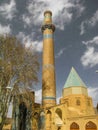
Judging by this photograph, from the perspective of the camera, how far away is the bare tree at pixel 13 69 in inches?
781

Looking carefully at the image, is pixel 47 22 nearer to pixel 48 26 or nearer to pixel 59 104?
pixel 48 26

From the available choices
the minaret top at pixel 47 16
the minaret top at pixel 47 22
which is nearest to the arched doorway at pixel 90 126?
the minaret top at pixel 47 22

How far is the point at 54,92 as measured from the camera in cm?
3556

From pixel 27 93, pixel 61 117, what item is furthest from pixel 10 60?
pixel 61 117

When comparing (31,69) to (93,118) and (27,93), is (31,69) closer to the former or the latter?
(27,93)

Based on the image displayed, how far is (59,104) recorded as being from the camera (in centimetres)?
3120

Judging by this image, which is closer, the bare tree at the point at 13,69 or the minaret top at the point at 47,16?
the bare tree at the point at 13,69

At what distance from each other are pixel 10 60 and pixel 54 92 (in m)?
16.5

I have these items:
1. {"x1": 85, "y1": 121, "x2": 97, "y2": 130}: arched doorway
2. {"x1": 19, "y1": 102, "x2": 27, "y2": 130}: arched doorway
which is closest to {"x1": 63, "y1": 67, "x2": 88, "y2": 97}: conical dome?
{"x1": 85, "y1": 121, "x2": 97, "y2": 130}: arched doorway

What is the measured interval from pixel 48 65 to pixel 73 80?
6.34 meters

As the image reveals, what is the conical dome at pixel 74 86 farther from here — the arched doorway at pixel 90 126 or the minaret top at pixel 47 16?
the minaret top at pixel 47 16

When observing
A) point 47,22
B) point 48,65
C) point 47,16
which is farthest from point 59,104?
point 47,16

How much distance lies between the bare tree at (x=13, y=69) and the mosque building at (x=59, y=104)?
35.0ft

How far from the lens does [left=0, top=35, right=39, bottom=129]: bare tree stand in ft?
65.1
